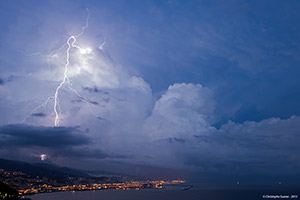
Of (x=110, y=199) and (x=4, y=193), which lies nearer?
(x=4, y=193)

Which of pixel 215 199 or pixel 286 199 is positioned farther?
pixel 215 199

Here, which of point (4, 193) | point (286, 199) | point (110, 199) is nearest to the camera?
point (4, 193)

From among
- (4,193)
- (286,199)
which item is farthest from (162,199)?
(4,193)

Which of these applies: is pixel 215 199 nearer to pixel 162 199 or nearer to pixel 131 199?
pixel 162 199

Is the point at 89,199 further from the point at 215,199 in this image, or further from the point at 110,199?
the point at 215,199

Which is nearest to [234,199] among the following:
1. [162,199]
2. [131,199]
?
[162,199]

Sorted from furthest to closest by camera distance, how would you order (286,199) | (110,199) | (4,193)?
1. (110,199)
2. (286,199)
3. (4,193)

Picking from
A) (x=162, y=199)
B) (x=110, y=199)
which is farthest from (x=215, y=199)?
(x=110, y=199)
